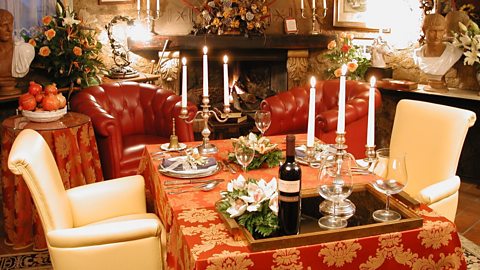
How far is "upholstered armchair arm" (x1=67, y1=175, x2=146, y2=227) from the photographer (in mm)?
2332

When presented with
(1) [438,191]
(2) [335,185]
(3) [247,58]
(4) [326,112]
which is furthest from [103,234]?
(3) [247,58]

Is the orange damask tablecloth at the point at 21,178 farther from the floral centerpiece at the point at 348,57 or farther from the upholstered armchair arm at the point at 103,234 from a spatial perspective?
the floral centerpiece at the point at 348,57

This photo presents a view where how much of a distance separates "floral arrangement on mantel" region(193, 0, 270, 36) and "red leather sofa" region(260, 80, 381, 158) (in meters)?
1.22

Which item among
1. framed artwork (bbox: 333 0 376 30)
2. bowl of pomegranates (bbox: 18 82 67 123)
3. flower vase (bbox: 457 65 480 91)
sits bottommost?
bowl of pomegranates (bbox: 18 82 67 123)

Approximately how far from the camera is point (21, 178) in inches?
121

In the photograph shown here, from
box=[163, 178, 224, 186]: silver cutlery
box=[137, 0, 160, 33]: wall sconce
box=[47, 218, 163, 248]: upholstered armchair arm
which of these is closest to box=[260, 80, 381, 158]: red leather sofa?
box=[137, 0, 160, 33]: wall sconce

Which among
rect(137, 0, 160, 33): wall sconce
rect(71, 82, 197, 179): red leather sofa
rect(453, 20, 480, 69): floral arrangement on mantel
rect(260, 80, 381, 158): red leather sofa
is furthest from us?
rect(137, 0, 160, 33): wall sconce

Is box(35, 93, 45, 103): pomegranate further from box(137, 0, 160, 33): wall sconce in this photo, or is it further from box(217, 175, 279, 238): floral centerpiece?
box(217, 175, 279, 238): floral centerpiece

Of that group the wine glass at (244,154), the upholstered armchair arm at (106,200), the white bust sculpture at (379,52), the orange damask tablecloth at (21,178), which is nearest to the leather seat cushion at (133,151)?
the orange damask tablecloth at (21,178)

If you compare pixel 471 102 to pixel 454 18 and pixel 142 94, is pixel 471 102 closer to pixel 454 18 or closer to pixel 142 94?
pixel 454 18

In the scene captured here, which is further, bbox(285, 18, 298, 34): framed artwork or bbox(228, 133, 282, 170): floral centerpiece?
bbox(285, 18, 298, 34): framed artwork

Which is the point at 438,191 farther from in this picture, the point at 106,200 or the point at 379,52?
the point at 379,52

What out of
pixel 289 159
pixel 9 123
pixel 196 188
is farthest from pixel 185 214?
pixel 9 123

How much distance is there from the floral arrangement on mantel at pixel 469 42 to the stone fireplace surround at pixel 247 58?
63.1 inches
